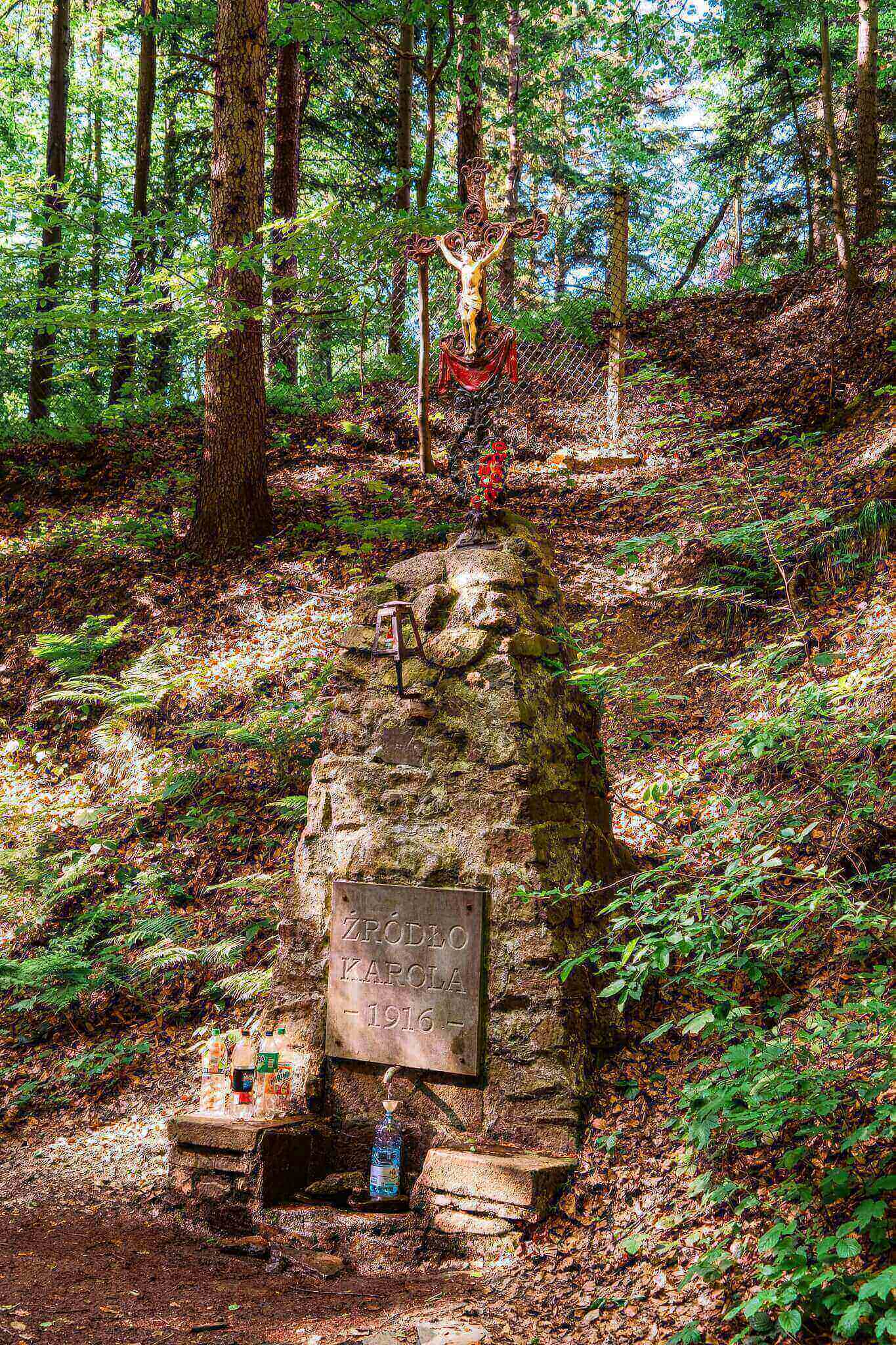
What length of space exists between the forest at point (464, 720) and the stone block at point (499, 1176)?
0.14 ft

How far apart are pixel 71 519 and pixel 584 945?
8401 mm

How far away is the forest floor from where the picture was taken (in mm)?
3203

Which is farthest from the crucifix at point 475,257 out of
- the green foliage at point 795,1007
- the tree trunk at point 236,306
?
the tree trunk at point 236,306

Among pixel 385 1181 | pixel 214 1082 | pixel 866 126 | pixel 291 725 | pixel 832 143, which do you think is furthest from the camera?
pixel 866 126

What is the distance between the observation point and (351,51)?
13.9 meters

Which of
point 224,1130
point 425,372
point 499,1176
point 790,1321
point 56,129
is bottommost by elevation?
point 224,1130

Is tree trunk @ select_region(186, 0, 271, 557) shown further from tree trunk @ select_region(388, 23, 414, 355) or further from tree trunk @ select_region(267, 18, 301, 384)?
tree trunk @ select_region(267, 18, 301, 384)

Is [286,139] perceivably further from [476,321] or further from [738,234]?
[738,234]

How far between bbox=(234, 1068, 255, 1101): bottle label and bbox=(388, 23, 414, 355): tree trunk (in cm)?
768

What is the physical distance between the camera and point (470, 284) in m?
4.82

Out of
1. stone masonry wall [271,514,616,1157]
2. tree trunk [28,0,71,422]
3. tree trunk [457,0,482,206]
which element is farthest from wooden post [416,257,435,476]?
tree trunk [28,0,71,422]

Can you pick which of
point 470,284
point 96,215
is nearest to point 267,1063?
point 470,284

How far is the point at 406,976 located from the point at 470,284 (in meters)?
3.62

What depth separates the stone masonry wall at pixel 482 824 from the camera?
3.86 meters
